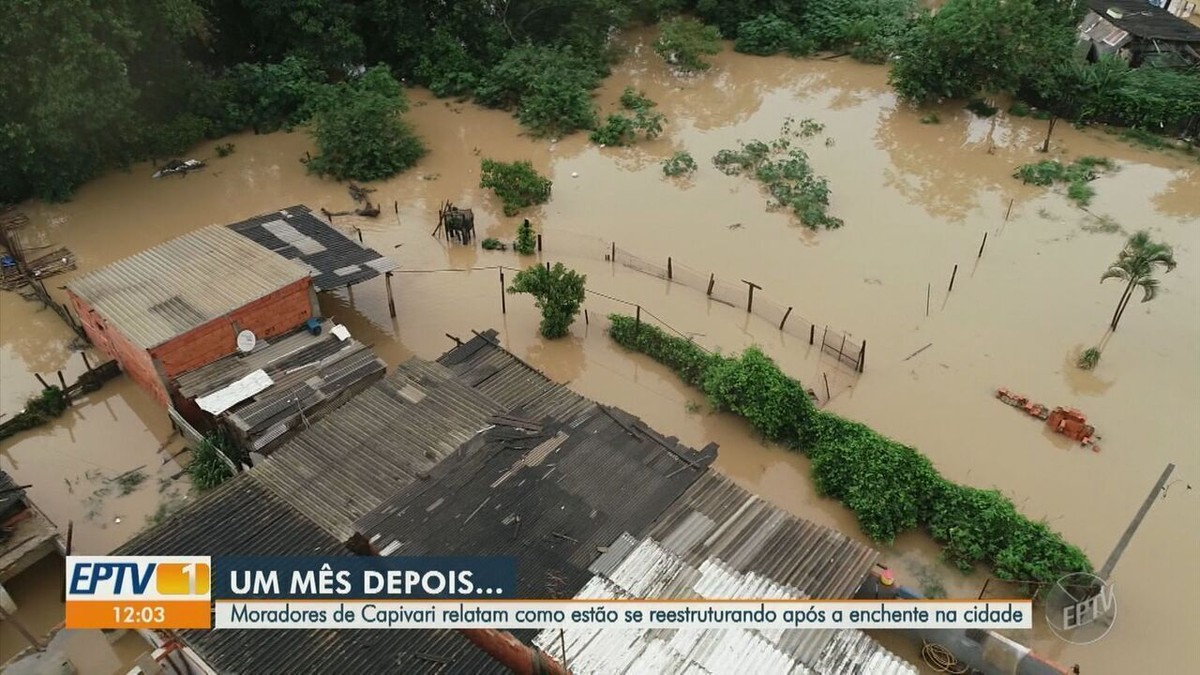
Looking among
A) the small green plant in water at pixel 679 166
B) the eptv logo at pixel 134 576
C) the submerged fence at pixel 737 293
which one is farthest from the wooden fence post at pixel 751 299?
the eptv logo at pixel 134 576

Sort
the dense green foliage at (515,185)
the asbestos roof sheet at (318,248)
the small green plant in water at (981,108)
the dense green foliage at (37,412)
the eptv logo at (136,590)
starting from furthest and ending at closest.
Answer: the small green plant in water at (981,108) → the dense green foliage at (515,185) → the asbestos roof sheet at (318,248) → the dense green foliage at (37,412) → the eptv logo at (136,590)

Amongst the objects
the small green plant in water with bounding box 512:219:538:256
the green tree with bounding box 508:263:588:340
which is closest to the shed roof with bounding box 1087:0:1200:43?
the small green plant in water with bounding box 512:219:538:256

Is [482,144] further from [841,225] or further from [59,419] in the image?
[59,419]

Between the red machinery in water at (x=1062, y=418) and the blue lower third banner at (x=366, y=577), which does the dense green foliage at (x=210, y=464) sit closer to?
the blue lower third banner at (x=366, y=577)

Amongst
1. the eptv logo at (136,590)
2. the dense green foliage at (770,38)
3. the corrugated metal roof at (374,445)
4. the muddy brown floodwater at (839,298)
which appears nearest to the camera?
the eptv logo at (136,590)

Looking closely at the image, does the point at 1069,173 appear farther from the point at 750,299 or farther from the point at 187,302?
the point at 187,302

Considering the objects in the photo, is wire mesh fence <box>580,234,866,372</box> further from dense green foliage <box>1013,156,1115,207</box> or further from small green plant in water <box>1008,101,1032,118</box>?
small green plant in water <box>1008,101,1032,118</box>

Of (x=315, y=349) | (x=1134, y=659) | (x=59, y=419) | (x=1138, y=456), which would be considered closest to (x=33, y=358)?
(x=59, y=419)
